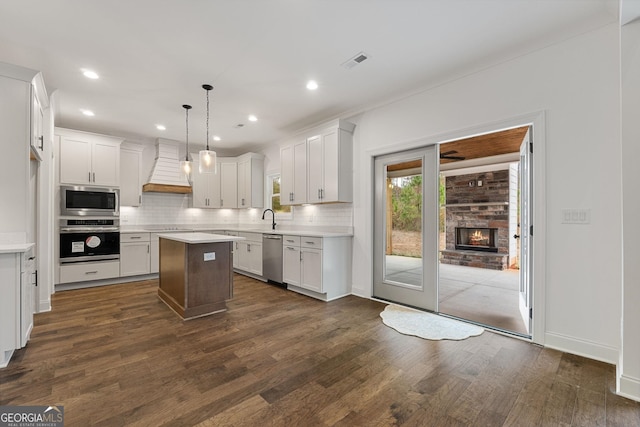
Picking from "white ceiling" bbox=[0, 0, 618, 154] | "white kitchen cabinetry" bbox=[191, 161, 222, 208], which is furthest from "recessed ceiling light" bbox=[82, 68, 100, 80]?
"white kitchen cabinetry" bbox=[191, 161, 222, 208]

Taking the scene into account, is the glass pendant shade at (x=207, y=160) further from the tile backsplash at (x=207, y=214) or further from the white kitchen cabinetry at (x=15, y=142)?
the tile backsplash at (x=207, y=214)

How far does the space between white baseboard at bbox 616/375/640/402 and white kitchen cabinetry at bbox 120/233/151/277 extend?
6.25m

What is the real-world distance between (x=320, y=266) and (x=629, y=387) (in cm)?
300

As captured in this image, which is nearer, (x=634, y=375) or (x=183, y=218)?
(x=634, y=375)

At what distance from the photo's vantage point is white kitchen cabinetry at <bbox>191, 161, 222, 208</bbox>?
6.39 metres

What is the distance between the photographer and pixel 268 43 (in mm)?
2773

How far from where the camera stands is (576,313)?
256 centimetres

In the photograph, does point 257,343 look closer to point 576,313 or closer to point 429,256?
point 429,256

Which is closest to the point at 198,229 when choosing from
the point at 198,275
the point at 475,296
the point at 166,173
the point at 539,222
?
the point at 166,173

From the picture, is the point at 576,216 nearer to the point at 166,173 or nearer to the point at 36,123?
the point at 36,123

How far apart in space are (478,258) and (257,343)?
19.8 ft

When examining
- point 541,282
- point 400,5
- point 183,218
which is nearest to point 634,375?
point 541,282

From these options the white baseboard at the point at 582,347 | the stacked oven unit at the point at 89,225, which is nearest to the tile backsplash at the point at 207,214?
the stacked oven unit at the point at 89,225

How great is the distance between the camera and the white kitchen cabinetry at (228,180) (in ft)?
21.8
